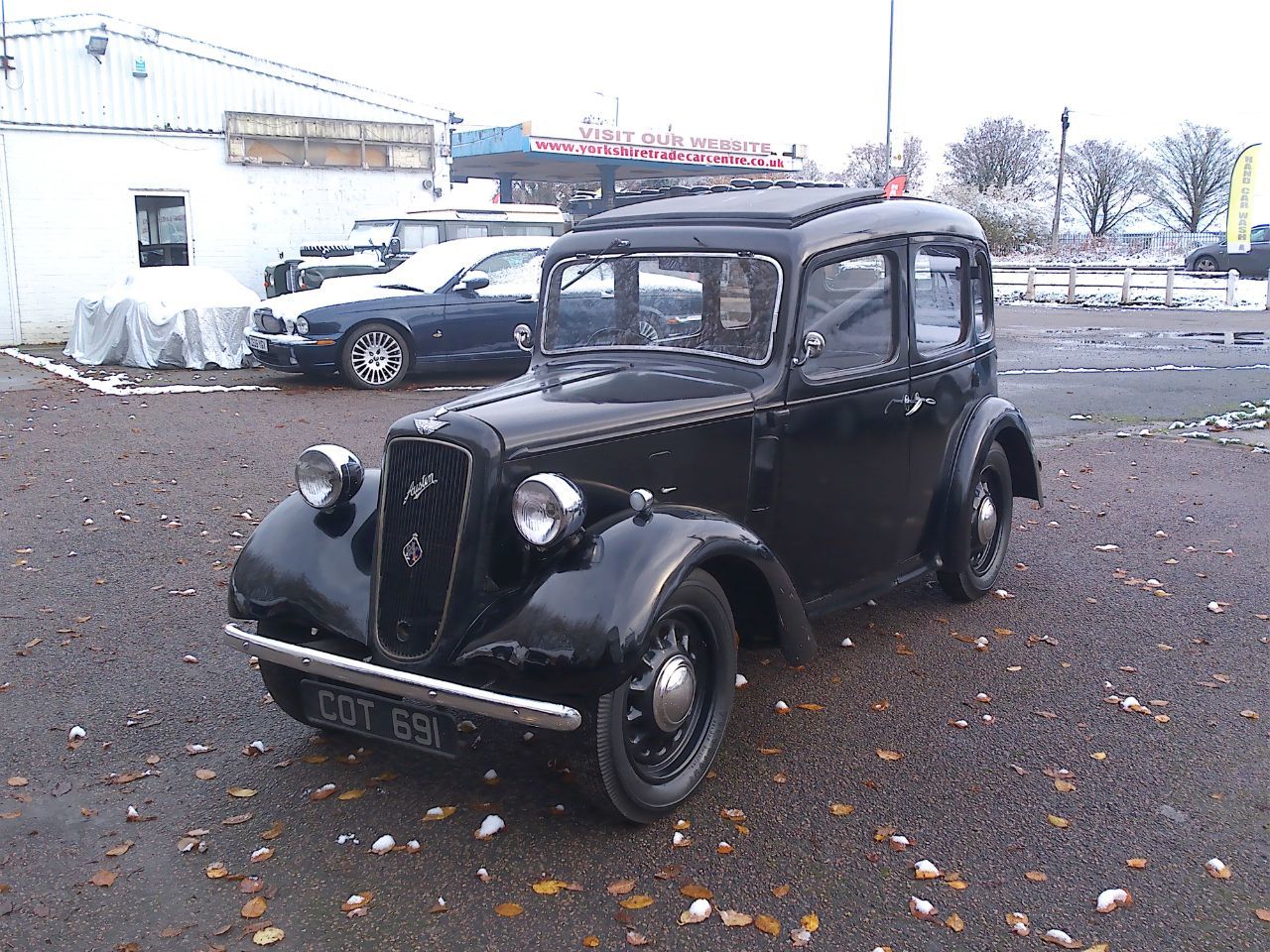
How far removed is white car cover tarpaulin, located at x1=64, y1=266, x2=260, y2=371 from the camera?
49.5ft

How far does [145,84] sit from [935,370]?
18.6m

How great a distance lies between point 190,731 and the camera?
4277mm

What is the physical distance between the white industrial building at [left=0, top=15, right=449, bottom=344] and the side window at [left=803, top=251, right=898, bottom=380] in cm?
1821

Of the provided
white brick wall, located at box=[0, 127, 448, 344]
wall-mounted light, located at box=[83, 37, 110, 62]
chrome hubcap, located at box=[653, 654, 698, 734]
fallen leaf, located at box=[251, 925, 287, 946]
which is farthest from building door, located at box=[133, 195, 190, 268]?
fallen leaf, located at box=[251, 925, 287, 946]

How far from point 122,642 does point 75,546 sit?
1.79 metres

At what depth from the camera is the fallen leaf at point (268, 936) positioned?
3.01m

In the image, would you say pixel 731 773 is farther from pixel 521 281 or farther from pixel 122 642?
pixel 521 281

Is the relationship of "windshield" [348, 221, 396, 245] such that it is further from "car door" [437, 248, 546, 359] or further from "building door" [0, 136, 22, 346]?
"building door" [0, 136, 22, 346]

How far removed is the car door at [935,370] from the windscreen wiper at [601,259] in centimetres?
126

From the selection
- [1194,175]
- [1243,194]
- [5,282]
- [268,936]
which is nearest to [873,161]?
[1194,175]

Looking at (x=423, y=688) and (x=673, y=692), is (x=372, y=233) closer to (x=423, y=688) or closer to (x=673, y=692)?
(x=673, y=692)

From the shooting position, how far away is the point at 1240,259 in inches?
1368

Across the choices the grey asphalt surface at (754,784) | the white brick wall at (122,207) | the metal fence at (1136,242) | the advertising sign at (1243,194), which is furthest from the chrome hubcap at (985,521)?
the metal fence at (1136,242)

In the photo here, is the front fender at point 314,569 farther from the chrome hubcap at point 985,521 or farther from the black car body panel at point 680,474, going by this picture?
the chrome hubcap at point 985,521
